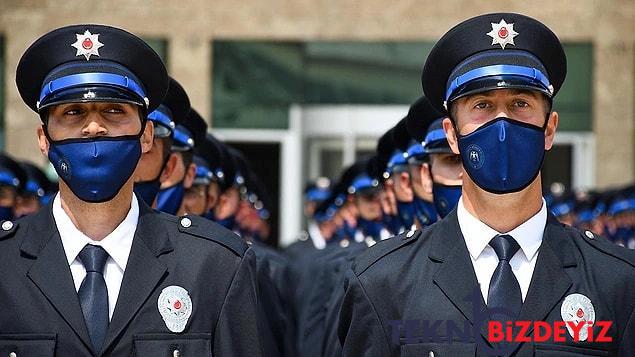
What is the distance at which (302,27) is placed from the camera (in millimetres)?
24516

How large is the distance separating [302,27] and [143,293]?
65.1ft

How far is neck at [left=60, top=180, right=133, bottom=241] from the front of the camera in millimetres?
5027

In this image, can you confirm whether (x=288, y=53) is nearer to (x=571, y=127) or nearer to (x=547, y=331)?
(x=571, y=127)

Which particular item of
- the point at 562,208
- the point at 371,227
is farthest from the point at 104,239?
the point at 562,208

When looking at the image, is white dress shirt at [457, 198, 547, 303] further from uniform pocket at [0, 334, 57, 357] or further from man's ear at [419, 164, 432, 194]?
man's ear at [419, 164, 432, 194]

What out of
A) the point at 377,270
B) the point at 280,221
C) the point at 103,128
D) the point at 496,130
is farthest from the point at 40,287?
the point at 280,221

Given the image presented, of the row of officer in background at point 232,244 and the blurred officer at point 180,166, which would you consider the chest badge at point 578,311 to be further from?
the blurred officer at point 180,166

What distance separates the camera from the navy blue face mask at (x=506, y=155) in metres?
4.75

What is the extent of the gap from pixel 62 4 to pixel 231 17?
2.91m

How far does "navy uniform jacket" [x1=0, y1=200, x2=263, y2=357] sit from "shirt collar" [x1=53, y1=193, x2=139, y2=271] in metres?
0.03

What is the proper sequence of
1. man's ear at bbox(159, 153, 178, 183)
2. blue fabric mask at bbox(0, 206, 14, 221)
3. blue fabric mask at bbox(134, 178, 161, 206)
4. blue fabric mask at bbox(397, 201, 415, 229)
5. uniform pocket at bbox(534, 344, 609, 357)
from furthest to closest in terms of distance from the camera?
blue fabric mask at bbox(0, 206, 14, 221) < blue fabric mask at bbox(397, 201, 415, 229) < man's ear at bbox(159, 153, 178, 183) < blue fabric mask at bbox(134, 178, 161, 206) < uniform pocket at bbox(534, 344, 609, 357)

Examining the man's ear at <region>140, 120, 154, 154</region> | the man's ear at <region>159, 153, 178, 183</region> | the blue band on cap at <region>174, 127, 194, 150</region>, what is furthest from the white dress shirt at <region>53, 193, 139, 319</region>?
the blue band on cap at <region>174, 127, 194, 150</region>

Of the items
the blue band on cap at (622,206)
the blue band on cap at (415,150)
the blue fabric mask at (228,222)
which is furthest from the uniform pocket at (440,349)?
the blue band on cap at (622,206)

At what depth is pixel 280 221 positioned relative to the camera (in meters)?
24.7
